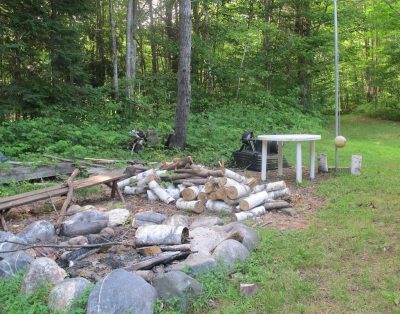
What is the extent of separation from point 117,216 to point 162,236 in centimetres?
128

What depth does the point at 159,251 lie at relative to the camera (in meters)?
3.82

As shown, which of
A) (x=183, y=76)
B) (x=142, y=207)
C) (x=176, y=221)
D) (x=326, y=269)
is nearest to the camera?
(x=326, y=269)

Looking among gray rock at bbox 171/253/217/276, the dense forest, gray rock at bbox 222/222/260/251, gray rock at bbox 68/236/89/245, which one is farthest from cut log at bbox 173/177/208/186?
the dense forest

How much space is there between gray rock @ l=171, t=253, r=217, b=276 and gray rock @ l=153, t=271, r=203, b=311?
0.56ft

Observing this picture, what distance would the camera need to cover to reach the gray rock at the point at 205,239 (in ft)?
12.8

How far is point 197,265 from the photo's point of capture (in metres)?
3.39

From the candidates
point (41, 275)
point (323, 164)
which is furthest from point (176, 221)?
point (323, 164)

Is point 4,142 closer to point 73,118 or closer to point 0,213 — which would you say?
point 73,118

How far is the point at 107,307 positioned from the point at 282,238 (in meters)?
2.16

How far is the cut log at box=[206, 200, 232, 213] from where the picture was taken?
5.51 meters

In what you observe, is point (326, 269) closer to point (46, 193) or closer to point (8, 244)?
point (8, 244)

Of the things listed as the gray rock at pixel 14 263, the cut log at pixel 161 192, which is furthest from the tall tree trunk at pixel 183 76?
the gray rock at pixel 14 263

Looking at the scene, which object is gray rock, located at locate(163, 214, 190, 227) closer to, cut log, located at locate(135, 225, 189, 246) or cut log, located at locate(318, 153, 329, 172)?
cut log, located at locate(135, 225, 189, 246)

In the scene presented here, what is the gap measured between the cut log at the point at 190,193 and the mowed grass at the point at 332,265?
1.34 m
